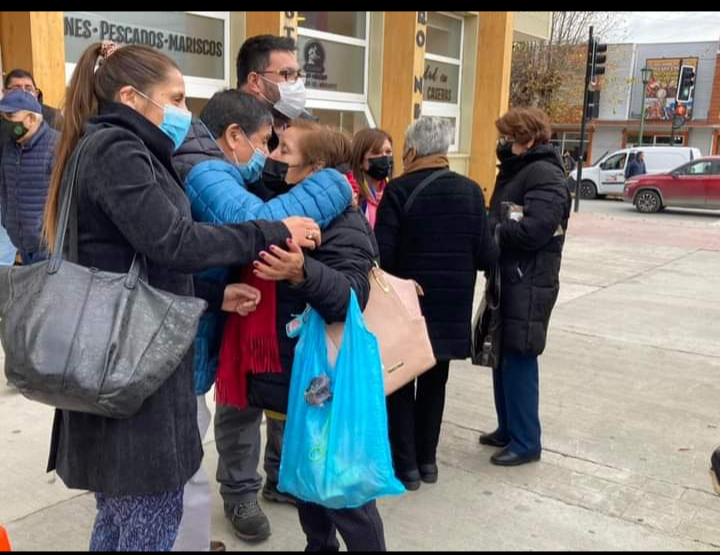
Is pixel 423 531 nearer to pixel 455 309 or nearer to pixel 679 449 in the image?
pixel 455 309

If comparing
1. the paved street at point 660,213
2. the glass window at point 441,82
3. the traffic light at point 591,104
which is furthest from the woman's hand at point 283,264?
the traffic light at point 591,104

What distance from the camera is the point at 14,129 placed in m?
4.39

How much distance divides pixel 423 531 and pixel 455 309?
1003mm

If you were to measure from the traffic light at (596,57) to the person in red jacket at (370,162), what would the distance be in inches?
582

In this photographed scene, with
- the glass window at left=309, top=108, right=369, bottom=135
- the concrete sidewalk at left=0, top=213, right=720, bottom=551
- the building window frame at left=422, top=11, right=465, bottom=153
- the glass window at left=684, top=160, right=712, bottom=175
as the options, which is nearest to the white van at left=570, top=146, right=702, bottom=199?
the glass window at left=684, top=160, right=712, bottom=175

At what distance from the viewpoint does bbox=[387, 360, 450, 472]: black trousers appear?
3.28 metres

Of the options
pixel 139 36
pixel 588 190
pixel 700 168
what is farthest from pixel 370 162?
pixel 588 190

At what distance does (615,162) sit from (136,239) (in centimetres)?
2277

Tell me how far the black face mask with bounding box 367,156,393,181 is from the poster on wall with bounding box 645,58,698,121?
1961 centimetres

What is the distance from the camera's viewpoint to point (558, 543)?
2.89 m

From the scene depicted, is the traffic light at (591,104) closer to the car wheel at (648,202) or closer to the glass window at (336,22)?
the car wheel at (648,202)

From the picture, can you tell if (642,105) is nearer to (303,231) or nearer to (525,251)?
(525,251)

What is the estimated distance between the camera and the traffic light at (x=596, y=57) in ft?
54.5
